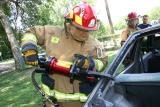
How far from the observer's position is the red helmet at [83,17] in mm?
3643

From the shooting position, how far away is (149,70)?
4.18 metres

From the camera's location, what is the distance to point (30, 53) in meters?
3.43

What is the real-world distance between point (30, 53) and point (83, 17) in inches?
25.2

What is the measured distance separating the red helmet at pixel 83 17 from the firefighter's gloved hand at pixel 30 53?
19.8 inches

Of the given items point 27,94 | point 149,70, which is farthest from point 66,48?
point 27,94

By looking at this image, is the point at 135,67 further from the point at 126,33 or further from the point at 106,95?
the point at 126,33

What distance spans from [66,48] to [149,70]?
3.28 feet

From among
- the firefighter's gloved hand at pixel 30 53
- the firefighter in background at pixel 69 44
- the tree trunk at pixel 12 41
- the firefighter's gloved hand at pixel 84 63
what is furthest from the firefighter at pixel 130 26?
the tree trunk at pixel 12 41

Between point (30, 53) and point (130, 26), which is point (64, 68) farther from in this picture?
point (130, 26)

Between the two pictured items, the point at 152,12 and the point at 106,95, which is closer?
the point at 106,95

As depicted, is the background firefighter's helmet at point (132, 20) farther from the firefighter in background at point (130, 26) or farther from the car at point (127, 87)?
the car at point (127, 87)

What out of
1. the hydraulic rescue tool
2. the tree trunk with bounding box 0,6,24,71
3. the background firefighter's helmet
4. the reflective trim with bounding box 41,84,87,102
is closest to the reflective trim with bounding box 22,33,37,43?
the hydraulic rescue tool

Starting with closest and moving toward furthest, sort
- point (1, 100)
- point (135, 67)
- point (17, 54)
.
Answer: point (135, 67)
point (1, 100)
point (17, 54)

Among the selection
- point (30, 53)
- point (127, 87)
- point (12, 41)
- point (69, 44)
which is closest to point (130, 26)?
point (69, 44)
